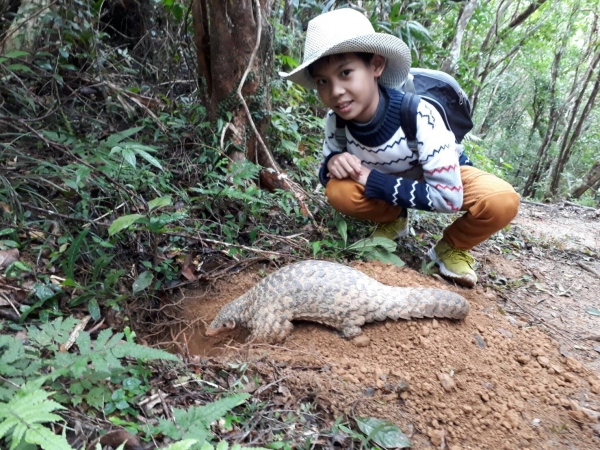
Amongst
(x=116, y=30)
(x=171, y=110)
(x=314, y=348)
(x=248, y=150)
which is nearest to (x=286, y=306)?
(x=314, y=348)

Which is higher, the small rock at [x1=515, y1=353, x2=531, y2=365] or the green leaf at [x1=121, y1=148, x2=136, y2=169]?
the green leaf at [x1=121, y1=148, x2=136, y2=169]

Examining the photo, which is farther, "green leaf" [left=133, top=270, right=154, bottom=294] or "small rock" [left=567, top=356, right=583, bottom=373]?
"green leaf" [left=133, top=270, right=154, bottom=294]

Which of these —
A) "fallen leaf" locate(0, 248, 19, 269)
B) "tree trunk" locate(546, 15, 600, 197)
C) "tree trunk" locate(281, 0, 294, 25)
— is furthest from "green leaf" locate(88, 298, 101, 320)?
"tree trunk" locate(546, 15, 600, 197)

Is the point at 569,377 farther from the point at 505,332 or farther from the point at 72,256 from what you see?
the point at 72,256

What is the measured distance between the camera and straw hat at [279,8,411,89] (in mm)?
2779

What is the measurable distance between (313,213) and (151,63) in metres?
3.10

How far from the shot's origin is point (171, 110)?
4.50 metres

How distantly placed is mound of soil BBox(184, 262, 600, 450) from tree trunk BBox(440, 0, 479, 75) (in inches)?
218

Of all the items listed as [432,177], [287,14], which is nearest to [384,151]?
[432,177]

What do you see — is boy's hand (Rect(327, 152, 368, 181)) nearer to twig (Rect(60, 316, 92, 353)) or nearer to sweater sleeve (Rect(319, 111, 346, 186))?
sweater sleeve (Rect(319, 111, 346, 186))

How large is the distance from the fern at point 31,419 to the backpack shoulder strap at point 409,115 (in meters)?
2.79

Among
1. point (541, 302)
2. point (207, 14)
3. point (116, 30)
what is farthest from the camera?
point (116, 30)

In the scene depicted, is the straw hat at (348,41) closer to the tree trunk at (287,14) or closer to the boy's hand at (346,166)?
the boy's hand at (346,166)

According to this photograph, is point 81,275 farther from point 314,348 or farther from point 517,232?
point 517,232
